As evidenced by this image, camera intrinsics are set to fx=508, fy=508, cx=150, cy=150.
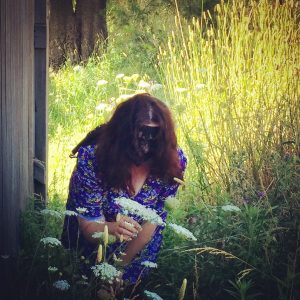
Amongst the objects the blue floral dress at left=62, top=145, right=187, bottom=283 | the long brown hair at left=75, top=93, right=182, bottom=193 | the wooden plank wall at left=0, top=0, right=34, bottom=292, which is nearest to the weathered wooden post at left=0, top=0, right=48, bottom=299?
the wooden plank wall at left=0, top=0, right=34, bottom=292

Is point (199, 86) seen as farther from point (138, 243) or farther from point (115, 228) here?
point (115, 228)

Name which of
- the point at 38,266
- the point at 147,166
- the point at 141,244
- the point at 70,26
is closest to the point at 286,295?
the point at 141,244

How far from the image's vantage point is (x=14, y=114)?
281 centimetres

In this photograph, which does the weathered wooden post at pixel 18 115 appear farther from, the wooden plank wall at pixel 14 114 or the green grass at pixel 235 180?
the green grass at pixel 235 180

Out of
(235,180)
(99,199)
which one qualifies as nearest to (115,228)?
(99,199)

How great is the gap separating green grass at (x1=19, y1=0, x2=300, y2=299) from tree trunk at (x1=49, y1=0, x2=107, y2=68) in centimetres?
509

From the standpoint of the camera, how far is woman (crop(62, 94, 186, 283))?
8.62 feet

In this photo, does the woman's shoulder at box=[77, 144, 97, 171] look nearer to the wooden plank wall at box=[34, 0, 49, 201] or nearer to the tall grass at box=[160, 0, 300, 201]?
the wooden plank wall at box=[34, 0, 49, 201]

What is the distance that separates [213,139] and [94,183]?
1.72 meters

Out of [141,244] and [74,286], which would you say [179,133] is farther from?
[74,286]

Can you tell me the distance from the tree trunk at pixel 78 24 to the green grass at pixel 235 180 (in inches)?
200

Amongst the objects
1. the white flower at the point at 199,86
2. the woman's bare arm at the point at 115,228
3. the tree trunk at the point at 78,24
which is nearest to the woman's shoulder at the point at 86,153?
the woman's bare arm at the point at 115,228

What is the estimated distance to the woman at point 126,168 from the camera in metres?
2.63

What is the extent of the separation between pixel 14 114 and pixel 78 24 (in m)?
7.92
